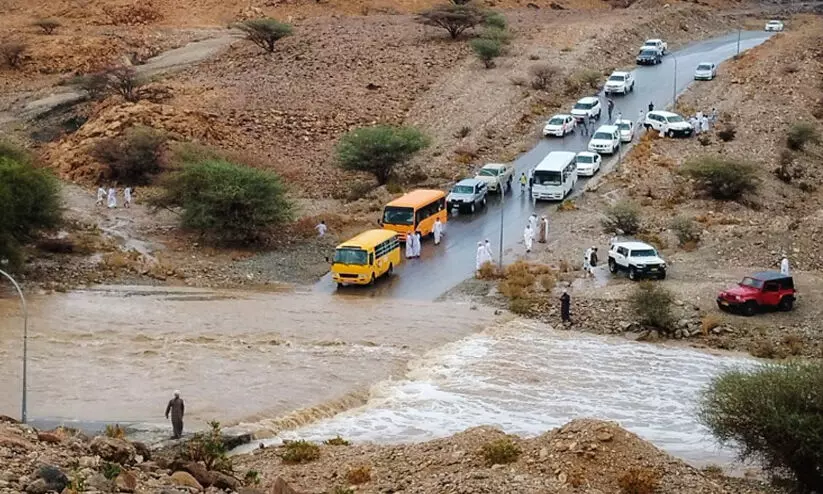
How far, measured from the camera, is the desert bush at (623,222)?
141ft

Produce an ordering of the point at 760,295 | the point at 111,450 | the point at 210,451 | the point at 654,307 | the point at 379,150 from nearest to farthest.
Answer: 1. the point at 111,450
2. the point at 210,451
3. the point at 654,307
4. the point at 760,295
5. the point at 379,150

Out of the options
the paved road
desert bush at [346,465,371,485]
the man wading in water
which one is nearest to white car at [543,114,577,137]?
the paved road

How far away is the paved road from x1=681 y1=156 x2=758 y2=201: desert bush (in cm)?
439

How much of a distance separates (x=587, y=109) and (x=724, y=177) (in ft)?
42.4

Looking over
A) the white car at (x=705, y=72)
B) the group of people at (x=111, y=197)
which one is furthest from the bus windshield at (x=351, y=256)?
the white car at (x=705, y=72)

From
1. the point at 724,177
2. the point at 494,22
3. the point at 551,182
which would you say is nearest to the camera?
the point at 724,177

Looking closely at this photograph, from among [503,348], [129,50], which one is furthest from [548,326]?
[129,50]

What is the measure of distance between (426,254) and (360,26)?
1363 inches

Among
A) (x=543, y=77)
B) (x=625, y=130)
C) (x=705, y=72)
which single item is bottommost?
(x=625, y=130)

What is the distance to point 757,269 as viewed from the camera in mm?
38844

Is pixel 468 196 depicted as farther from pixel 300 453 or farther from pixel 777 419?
pixel 777 419

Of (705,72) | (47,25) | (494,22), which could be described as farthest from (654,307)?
(47,25)

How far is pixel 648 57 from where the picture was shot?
7000 cm

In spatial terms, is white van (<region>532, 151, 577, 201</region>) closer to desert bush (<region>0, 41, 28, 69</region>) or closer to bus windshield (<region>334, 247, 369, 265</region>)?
bus windshield (<region>334, 247, 369, 265</region>)
